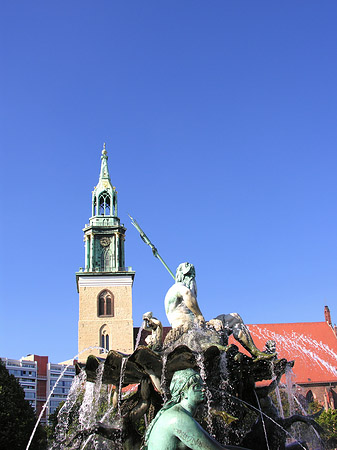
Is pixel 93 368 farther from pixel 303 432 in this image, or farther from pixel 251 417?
pixel 303 432

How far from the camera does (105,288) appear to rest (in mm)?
56812

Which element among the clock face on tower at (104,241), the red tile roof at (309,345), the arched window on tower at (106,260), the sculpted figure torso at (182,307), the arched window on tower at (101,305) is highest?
the clock face on tower at (104,241)

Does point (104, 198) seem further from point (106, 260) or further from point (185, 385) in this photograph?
point (185, 385)

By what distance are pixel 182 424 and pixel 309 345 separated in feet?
166

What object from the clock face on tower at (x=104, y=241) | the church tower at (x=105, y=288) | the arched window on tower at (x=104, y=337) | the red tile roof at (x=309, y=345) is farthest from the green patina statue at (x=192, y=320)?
the clock face on tower at (x=104, y=241)

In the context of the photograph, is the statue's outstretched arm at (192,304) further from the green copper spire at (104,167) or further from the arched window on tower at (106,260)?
the green copper spire at (104,167)

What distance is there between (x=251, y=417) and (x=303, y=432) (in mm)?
2758

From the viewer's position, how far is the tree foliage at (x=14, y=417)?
96.4 feet

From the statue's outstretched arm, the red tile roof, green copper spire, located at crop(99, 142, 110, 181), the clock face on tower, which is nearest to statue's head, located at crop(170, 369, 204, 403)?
the statue's outstretched arm

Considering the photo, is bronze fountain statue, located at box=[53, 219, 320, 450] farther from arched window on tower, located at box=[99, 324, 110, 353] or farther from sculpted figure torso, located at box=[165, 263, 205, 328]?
arched window on tower, located at box=[99, 324, 110, 353]

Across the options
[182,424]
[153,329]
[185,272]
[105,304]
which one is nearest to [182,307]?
[153,329]

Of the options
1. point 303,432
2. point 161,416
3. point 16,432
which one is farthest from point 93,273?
point 161,416

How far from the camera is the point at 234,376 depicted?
8.80 m

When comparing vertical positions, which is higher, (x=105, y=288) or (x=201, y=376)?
(x=105, y=288)
